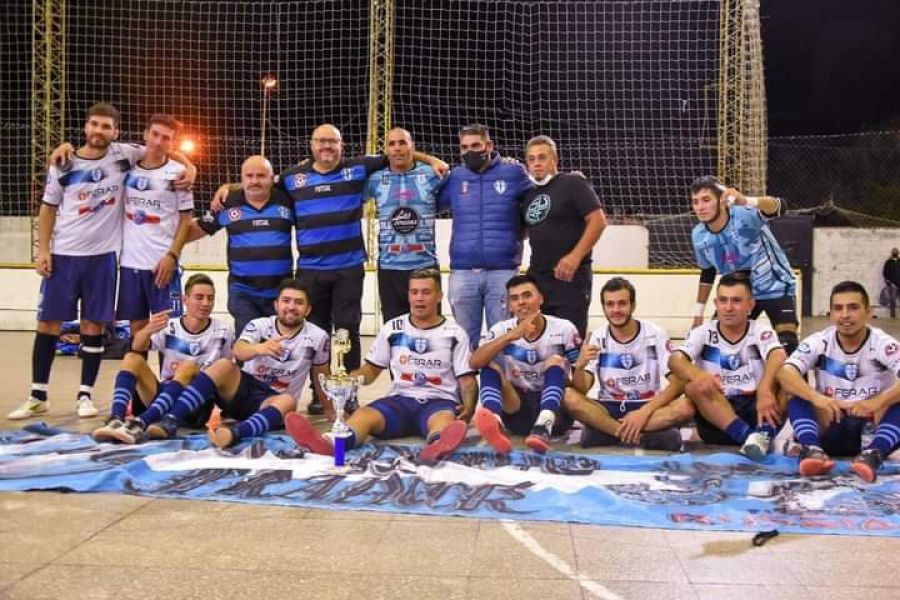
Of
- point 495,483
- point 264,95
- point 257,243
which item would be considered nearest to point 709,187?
point 495,483

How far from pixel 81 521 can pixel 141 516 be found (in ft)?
0.59

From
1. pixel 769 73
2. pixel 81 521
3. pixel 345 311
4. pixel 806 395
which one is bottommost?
pixel 81 521

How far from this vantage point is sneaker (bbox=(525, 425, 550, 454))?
355 centimetres

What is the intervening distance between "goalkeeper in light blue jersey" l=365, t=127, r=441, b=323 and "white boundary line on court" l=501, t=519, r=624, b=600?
2265 mm

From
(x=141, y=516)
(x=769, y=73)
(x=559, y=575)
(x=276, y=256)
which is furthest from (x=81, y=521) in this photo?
(x=769, y=73)

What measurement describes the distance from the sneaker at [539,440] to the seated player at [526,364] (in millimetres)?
43

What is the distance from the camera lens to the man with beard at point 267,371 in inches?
155

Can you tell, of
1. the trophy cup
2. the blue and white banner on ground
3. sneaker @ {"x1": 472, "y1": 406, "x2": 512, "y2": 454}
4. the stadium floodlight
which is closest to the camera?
the blue and white banner on ground

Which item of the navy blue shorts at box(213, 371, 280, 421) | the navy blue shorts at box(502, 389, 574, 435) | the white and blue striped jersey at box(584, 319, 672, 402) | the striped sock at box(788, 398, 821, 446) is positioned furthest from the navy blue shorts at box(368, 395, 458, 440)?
the striped sock at box(788, 398, 821, 446)

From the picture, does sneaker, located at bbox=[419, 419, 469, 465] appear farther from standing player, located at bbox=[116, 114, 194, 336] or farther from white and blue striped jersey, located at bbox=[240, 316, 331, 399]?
standing player, located at bbox=[116, 114, 194, 336]

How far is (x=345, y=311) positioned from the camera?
476cm

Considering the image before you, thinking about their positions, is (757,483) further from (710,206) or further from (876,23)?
(876,23)

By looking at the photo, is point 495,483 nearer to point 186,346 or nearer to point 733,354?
point 733,354

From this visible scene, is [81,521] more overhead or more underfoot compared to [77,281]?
more underfoot
